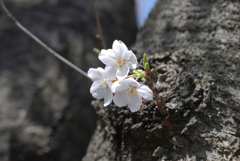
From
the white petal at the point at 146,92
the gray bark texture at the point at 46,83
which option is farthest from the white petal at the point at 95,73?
the gray bark texture at the point at 46,83

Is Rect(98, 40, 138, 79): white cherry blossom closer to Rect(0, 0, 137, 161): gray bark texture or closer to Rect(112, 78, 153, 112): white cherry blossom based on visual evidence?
Rect(112, 78, 153, 112): white cherry blossom

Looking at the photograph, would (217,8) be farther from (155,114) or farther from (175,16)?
(155,114)

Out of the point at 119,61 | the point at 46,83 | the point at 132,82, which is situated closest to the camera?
the point at 132,82

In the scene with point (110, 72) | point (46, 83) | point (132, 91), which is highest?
point (46, 83)

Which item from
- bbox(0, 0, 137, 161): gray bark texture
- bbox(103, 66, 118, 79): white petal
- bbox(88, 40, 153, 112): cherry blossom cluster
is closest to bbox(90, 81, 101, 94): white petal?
bbox(88, 40, 153, 112): cherry blossom cluster

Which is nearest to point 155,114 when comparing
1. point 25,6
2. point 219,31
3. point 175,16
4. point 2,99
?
point 219,31

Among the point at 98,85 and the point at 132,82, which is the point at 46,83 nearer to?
the point at 98,85

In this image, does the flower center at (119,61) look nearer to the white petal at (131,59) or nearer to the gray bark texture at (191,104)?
the white petal at (131,59)

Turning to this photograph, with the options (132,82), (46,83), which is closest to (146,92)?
(132,82)
